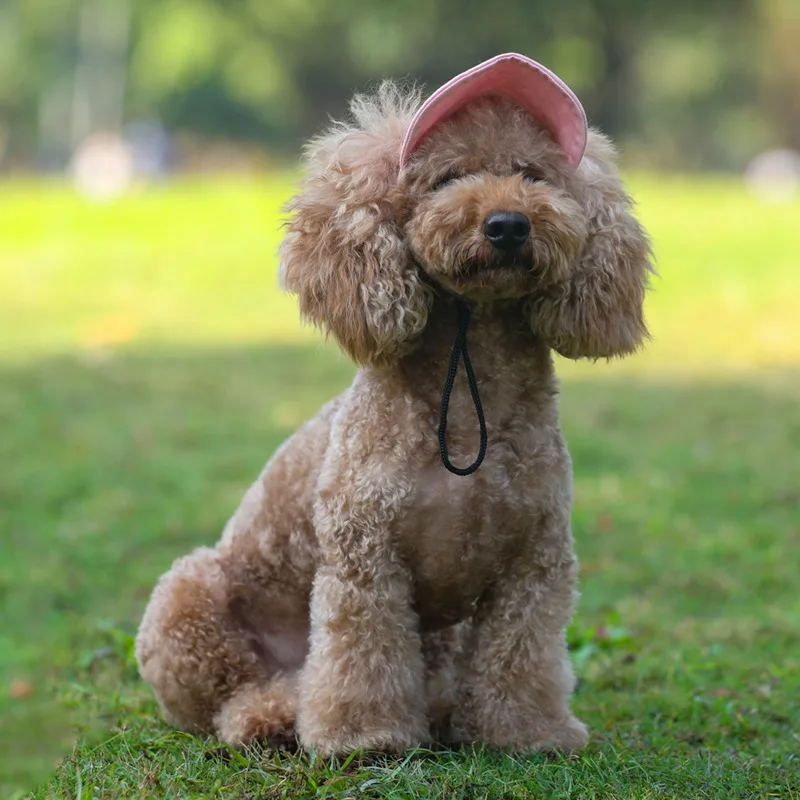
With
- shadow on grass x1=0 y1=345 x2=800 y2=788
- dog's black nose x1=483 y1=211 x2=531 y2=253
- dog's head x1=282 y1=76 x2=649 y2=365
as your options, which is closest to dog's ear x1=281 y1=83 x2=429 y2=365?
dog's head x1=282 y1=76 x2=649 y2=365

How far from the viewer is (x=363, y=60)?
135ft

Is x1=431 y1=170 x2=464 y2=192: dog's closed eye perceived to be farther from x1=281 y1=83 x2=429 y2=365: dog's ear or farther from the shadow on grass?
the shadow on grass

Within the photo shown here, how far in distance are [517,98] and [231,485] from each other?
14.6ft

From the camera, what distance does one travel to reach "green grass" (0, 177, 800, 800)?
3186 millimetres

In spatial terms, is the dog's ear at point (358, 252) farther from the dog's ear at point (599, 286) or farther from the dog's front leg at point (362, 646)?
the dog's front leg at point (362, 646)

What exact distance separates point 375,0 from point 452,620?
3836cm

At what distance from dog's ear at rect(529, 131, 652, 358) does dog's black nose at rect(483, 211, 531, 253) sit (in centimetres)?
27

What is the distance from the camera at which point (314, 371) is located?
10.3 meters

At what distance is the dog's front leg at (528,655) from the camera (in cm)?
322

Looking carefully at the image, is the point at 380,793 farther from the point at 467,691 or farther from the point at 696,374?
the point at 696,374

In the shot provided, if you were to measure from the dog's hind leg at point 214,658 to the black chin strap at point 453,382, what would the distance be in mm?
763

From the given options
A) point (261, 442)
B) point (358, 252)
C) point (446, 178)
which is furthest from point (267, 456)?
point (446, 178)

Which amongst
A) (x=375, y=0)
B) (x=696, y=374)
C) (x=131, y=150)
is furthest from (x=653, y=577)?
(x=131, y=150)

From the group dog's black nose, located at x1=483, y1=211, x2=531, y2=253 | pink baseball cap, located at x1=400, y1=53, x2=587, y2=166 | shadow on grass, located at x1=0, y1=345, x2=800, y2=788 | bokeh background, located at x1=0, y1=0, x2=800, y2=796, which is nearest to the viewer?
dog's black nose, located at x1=483, y1=211, x2=531, y2=253
